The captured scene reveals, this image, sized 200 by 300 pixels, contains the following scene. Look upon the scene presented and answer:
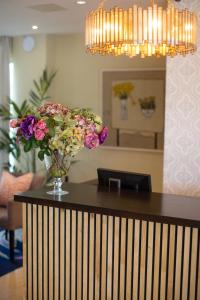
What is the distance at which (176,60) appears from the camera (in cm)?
452

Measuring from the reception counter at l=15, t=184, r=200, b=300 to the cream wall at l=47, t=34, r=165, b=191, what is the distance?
3361 mm

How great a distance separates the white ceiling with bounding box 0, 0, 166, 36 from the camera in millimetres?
4691

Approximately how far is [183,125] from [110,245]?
6.94 ft

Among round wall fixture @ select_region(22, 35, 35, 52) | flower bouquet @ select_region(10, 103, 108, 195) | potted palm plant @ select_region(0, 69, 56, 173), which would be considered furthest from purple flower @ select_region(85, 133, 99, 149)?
round wall fixture @ select_region(22, 35, 35, 52)

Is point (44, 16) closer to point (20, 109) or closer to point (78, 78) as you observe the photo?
point (78, 78)

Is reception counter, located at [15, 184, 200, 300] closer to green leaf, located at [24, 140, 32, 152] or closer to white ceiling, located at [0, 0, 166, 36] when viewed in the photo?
green leaf, located at [24, 140, 32, 152]

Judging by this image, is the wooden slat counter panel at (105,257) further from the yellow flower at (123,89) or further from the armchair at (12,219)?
the yellow flower at (123,89)

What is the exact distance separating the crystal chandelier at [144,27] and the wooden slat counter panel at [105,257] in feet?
4.00

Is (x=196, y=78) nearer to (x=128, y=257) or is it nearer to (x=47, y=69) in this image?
(x=128, y=257)

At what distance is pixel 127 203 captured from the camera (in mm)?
2832

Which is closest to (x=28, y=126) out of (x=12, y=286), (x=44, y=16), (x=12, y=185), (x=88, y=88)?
(x=12, y=286)

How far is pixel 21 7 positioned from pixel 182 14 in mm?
2577

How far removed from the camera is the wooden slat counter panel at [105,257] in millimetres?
2608

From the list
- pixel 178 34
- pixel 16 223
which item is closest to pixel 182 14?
pixel 178 34
